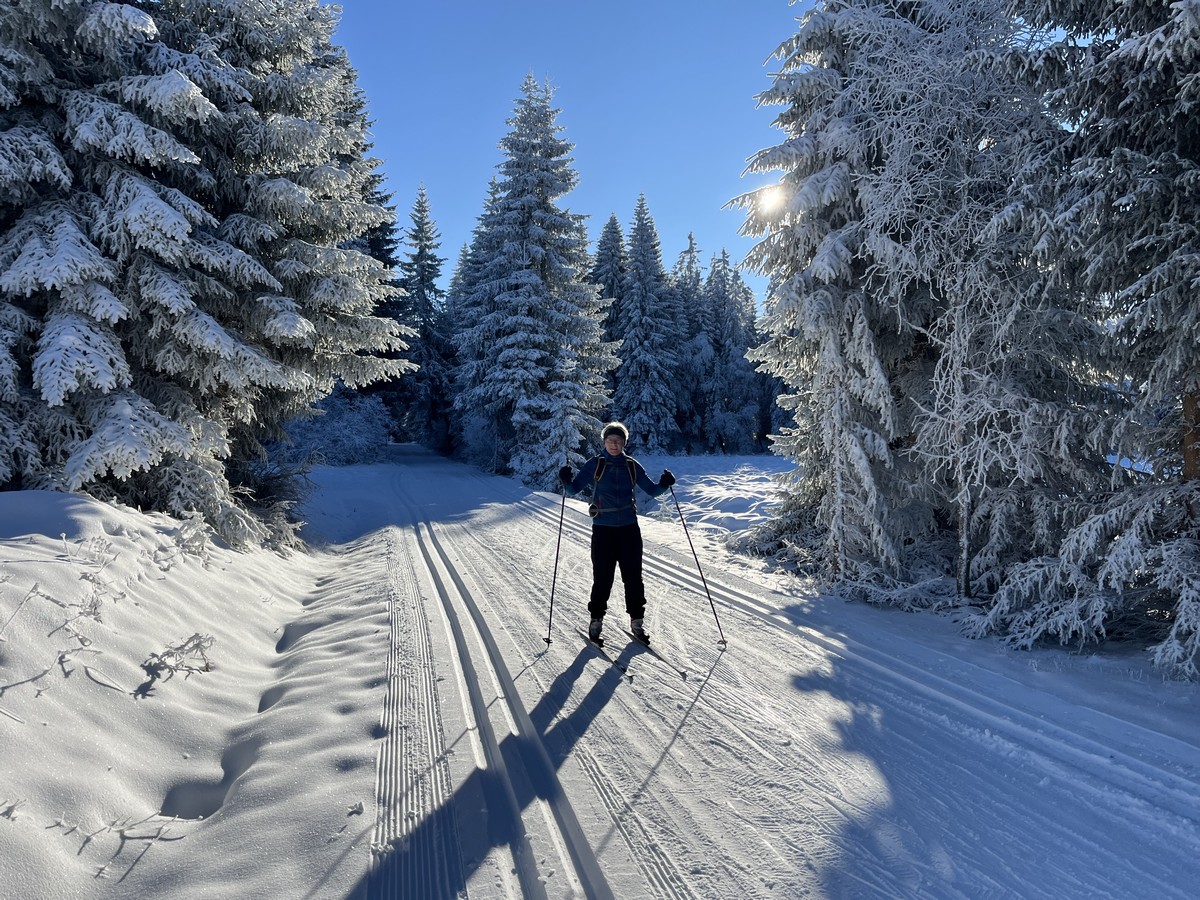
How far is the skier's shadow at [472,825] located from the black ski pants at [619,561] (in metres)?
1.57

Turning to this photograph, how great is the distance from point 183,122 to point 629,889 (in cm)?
914

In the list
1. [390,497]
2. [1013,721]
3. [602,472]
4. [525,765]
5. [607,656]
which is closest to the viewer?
[525,765]

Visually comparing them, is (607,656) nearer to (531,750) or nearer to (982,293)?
(531,750)

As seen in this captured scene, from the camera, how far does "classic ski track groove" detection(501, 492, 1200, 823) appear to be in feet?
10.8

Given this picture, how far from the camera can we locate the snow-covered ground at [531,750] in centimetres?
269

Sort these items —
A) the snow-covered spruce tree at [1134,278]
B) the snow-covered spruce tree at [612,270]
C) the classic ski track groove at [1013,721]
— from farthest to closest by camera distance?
the snow-covered spruce tree at [612,270] < the snow-covered spruce tree at [1134,278] < the classic ski track groove at [1013,721]

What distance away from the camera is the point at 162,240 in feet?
22.0

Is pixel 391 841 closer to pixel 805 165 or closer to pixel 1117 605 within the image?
pixel 1117 605

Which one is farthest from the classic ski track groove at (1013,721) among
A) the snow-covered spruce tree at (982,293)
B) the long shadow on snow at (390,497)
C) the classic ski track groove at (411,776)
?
the long shadow on snow at (390,497)

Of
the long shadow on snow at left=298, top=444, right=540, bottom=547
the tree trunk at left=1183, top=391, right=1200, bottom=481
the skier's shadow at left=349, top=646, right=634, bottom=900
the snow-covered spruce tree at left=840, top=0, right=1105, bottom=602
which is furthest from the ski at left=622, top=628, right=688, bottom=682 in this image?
the long shadow on snow at left=298, top=444, right=540, bottom=547

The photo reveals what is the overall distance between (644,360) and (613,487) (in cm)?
2830

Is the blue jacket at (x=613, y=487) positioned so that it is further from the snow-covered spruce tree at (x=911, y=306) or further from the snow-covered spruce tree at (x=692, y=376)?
the snow-covered spruce tree at (x=692, y=376)

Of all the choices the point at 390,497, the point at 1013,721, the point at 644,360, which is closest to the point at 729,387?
the point at 644,360

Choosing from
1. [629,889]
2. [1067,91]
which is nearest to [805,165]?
[1067,91]
